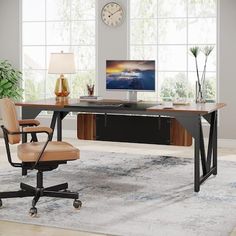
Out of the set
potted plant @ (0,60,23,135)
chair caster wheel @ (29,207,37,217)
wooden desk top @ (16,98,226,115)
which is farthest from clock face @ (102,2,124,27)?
chair caster wheel @ (29,207,37,217)

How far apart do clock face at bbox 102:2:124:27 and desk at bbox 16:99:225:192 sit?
2.31 meters

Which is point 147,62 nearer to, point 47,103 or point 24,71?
point 47,103

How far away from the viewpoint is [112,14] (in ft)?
25.3

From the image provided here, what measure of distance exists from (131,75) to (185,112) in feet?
3.26

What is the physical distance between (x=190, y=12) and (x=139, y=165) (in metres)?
2.53

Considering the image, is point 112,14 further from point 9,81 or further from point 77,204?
point 77,204

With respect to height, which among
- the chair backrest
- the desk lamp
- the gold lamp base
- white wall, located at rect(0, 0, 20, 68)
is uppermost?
white wall, located at rect(0, 0, 20, 68)

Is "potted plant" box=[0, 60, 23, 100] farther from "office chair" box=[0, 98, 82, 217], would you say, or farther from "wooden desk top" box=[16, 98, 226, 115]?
"office chair" box=[0, 98, 82, 217]

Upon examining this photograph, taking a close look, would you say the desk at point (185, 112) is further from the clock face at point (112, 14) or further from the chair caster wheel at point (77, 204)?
the clock face at point (112, 14)

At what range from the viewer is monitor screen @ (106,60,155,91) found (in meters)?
5.50

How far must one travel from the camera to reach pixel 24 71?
8.41 meters

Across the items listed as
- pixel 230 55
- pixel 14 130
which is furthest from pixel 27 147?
pixel 230 55

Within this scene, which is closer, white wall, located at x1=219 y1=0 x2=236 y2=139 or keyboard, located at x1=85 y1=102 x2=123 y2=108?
keyboard, located at x1=85 y1=102 x2=123 y2=108

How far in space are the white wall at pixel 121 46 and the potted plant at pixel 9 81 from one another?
0.16m
